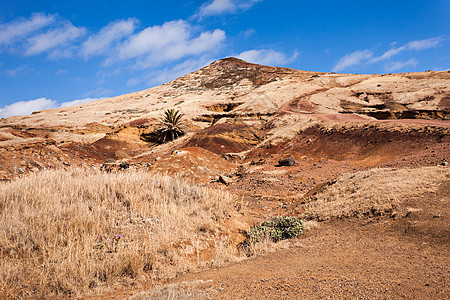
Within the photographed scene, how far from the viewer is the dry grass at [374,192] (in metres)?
5.28

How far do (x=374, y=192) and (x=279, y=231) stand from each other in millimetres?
2587

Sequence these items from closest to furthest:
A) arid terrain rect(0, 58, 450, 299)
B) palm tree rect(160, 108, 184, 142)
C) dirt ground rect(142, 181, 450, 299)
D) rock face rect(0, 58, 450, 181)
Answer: dirt ground rect(142, 181, 450, 299), arid terrain rect(0, 58, 450, 299), rock face rect(0, 58, 450, 181), palm tree rect(160, 108, 184, 142)

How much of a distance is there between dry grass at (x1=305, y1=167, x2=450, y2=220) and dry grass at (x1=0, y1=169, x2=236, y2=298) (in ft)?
8.75

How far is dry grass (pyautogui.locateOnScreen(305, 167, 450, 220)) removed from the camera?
5.28 m

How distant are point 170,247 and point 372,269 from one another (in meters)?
3.16

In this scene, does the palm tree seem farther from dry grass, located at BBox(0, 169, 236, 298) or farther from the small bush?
the small bush

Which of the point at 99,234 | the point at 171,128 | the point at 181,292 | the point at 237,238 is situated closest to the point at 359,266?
the point at 181,292

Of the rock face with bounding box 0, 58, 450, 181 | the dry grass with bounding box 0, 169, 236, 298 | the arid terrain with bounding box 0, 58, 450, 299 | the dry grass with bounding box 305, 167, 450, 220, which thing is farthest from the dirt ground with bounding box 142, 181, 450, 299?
the rock face with bounding box 0, 58, 450, 181

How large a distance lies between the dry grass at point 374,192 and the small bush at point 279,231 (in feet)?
2.81

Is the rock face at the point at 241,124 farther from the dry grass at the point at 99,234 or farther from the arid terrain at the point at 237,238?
the dry grass at the point at 99,234

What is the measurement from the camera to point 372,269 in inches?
124

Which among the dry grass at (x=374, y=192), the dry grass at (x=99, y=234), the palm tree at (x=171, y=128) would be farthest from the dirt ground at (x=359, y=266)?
the palm tree at (x=171, y=128)

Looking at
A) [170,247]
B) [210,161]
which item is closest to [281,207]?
[170,247]

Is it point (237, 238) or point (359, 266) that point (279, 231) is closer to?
point (237, 238)
